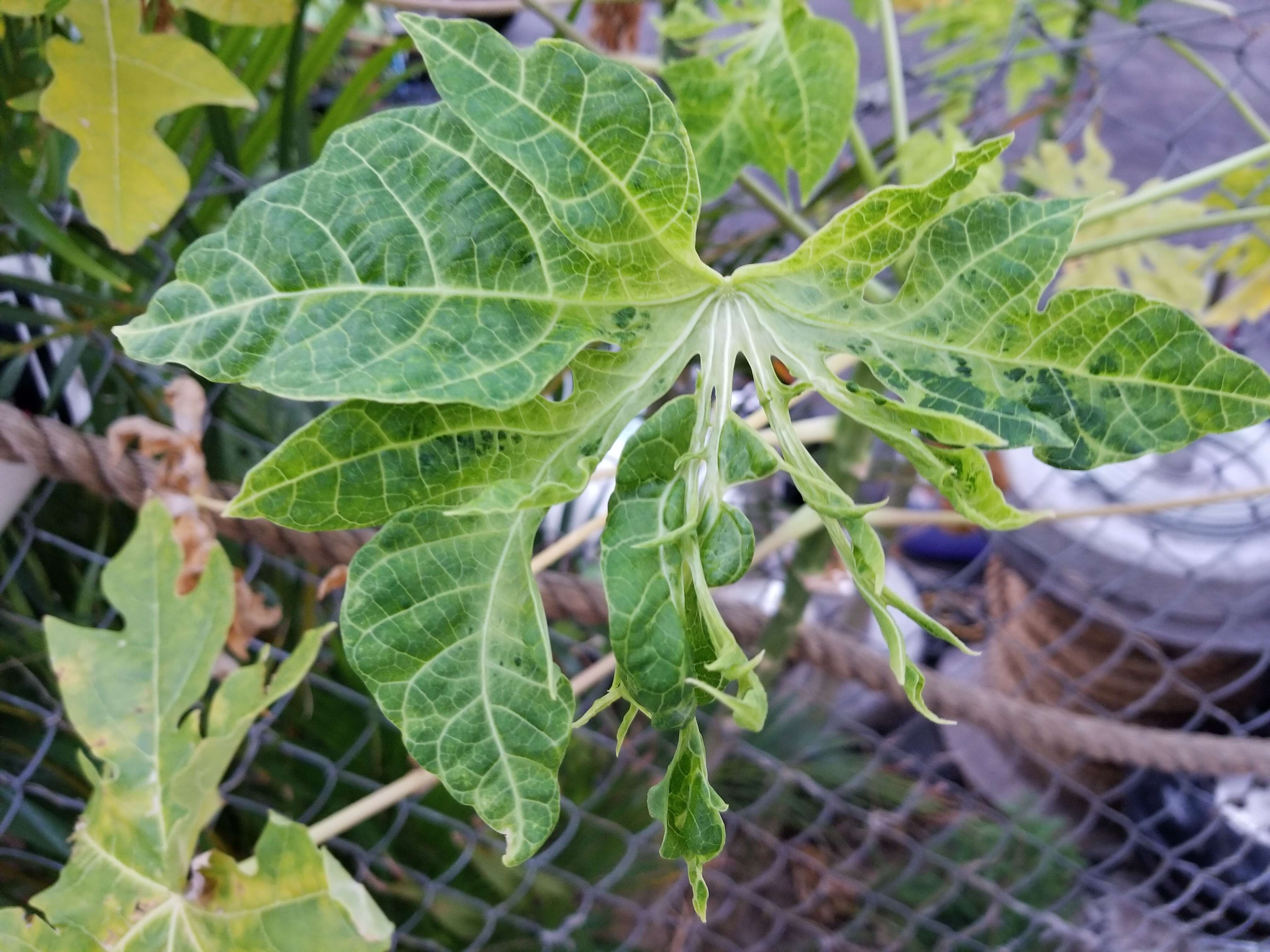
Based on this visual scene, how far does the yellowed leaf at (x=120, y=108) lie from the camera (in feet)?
1.46

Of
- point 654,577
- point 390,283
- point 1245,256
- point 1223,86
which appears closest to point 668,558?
point 654,577

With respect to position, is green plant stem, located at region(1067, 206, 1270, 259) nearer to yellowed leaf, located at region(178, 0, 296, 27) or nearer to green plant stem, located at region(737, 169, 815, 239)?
green plant stem, located at region(737, 169, 815, 239)

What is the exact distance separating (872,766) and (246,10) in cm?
100

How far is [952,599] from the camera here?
1.83m

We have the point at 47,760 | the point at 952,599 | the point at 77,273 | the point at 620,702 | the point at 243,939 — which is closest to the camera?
the point at 243,939

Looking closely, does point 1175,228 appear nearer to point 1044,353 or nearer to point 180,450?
point 1044,353

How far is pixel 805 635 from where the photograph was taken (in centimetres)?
70

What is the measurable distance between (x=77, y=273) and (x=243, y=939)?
55cm

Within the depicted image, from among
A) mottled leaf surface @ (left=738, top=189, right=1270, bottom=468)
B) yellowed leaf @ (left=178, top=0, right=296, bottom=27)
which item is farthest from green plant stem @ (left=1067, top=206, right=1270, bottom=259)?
yellowed leaf @ (left=178, top=0, right=296, bottom=27)

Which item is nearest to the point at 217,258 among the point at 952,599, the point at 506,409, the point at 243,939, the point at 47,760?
the point at 506,409

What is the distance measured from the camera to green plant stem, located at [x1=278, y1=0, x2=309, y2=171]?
0.61m

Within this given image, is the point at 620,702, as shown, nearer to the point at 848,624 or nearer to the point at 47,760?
the point at 848,624

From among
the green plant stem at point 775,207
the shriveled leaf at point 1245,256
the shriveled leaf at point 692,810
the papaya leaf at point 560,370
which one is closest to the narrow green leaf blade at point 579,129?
the papaya leaf at point 560,370

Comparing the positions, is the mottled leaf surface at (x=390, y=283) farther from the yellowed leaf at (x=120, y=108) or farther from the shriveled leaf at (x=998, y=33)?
the shriveled leaf at (x=998, y=33)
